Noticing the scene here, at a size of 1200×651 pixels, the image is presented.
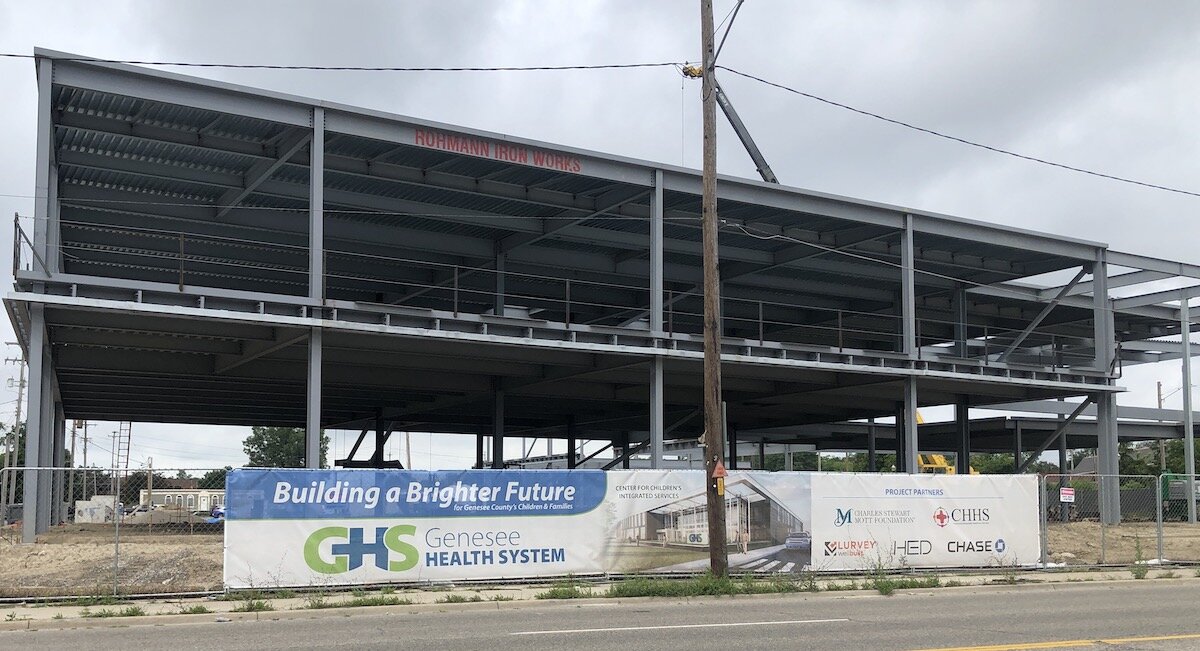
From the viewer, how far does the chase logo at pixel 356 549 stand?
17.4 metres

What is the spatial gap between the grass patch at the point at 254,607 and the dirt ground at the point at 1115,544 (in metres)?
16.4

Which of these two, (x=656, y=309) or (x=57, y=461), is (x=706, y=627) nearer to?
(x=656, y=309)

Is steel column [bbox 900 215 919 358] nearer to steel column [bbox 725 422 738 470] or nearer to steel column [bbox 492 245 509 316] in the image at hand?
steel column [bbox 492 245 509 316]

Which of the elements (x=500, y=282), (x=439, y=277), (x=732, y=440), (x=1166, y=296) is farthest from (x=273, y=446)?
(x=1166, y=296)

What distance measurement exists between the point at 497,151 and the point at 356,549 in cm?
1003

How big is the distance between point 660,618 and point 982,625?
4.00m

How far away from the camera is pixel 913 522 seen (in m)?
21.5

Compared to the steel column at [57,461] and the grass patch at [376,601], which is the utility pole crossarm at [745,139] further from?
the steel column at [57,461]

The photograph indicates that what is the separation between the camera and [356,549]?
694 inches

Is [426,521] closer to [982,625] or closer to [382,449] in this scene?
[982,625]

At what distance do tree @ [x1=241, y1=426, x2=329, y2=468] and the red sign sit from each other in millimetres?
115660

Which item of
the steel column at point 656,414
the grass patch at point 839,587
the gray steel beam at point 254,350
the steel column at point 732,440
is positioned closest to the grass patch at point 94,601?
the gray steel beam at point 254,350

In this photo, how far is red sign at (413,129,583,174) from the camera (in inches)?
927

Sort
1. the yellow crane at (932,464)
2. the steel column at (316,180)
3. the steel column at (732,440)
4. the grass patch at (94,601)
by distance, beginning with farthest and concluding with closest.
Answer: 1. the yellow crane at (932,464)
2. the steel column at (732,440)
3. the steel column at (316,180)
4. the grass patch at (94,601)
